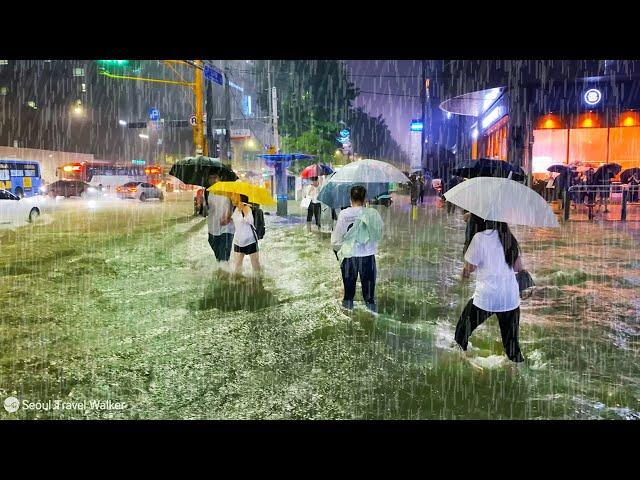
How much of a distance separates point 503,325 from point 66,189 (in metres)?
38.3

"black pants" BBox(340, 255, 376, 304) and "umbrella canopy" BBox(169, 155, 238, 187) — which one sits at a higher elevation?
"umbrella canopy" BBox(169, 155, 238, 187)

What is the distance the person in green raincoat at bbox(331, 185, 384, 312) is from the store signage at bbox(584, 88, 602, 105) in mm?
20022

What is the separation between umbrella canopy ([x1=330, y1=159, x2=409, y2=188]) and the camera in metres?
7.45

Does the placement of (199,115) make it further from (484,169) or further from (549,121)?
(484,169)

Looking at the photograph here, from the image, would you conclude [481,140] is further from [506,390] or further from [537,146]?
[506,390]

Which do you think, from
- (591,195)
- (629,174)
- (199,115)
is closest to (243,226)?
(591,195)

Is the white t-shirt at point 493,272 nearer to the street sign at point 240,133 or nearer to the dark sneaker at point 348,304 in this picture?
the dark sneaker at point 348,304

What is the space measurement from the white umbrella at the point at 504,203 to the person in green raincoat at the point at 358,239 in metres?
1.73

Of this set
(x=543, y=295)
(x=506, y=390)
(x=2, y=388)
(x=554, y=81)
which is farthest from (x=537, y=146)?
(x=2, y=388)

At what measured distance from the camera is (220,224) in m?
9.27

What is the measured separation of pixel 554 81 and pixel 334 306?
17859 millimetres

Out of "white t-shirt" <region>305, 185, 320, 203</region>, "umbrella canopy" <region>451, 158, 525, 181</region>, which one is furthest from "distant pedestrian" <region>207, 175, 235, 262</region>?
"white t-shirt" <region>305, 185, 320, 203</region>

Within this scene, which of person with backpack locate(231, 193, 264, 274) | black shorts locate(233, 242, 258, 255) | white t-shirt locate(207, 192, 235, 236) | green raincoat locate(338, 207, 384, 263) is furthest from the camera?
white t-shirt locate(207, 192, 235, 236)

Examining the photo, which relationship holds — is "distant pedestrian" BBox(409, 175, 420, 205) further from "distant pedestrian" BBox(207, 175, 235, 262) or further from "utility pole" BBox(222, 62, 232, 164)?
"distant pedestrian" BBox(207, 175, 235, 262)
